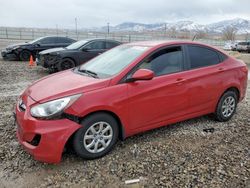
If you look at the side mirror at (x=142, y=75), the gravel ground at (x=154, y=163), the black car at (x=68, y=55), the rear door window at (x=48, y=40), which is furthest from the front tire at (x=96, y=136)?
the rear door window at (x=48, y=40)

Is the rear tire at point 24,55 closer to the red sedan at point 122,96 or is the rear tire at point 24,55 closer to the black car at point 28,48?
the black car at point 28,48

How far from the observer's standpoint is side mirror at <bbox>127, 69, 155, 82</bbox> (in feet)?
12.2

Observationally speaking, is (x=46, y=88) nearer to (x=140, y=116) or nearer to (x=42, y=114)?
(x=42, y=114)

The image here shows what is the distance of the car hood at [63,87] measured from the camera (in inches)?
136

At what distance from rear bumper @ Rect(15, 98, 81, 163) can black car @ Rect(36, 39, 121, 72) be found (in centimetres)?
679

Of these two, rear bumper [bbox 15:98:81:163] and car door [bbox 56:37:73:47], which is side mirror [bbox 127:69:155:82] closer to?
rear bumper [bbox 15:98:81:163]

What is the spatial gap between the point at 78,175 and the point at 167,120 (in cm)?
170

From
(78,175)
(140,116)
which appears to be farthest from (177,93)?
(78,175)

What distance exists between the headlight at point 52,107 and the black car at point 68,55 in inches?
266

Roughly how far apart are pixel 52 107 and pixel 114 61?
1.42m

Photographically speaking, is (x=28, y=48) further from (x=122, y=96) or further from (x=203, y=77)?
(x=122, y=96)

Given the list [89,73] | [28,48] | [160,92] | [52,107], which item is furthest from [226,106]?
[28,48]

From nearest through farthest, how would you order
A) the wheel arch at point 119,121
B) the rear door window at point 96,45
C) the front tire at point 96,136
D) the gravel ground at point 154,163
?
the gravel ground at point 154,163
the front tire at point 96,136
the wheel arch at point 119,121
the rear door window at point 96,45

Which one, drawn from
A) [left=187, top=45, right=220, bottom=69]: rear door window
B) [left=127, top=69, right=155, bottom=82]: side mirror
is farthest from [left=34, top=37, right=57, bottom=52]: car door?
[left=127, top=69, right=155, bottom=82]: side mirror
